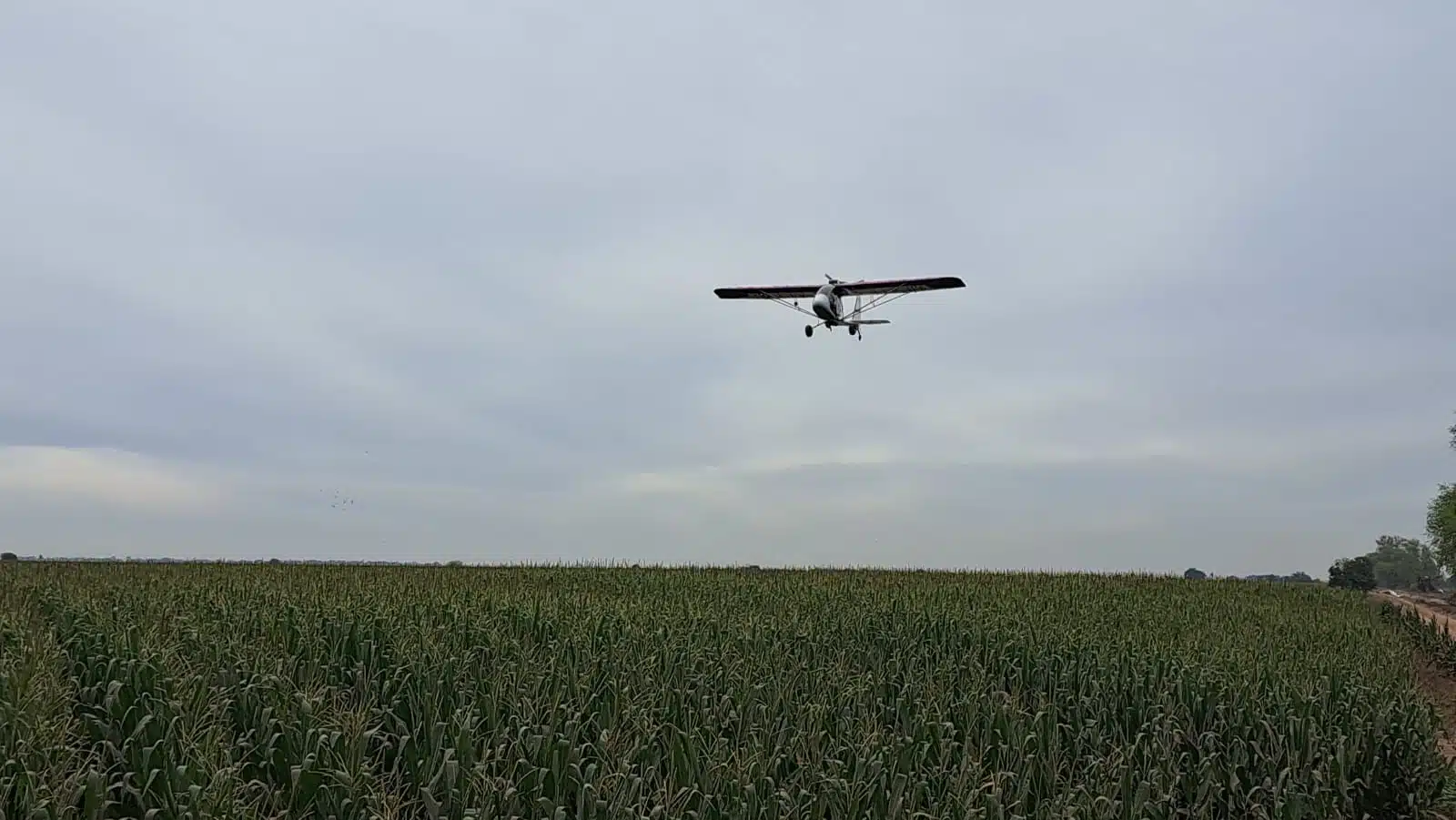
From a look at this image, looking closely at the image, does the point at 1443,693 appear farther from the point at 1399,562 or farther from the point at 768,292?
the point at 1399,562

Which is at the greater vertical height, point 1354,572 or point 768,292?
point 768,292

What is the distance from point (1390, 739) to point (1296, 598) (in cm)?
2321

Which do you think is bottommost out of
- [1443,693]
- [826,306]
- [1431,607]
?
[1443,693]

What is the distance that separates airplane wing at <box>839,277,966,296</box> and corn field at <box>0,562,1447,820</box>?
78.2 ft

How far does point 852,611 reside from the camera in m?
19.9

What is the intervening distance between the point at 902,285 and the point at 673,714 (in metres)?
34.4

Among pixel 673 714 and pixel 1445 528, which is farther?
pixel 1445 528

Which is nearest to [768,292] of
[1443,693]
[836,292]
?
[836,292]

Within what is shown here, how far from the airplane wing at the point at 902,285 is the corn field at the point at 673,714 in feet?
78.2

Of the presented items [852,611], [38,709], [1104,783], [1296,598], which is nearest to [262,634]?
[38,709]

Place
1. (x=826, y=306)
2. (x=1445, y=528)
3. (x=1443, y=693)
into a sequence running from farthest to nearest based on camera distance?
1. (x=1445, y=528)
2. (x=826, y=306)
3. (x=1443, y=693)

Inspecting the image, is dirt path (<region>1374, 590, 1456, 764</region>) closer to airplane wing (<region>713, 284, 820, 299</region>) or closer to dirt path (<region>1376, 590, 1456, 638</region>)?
dirt path (<region>1376, 590, 1456, 638</region>)

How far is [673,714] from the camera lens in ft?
35.3

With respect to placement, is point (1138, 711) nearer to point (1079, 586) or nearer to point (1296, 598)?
point (1079, 586)
